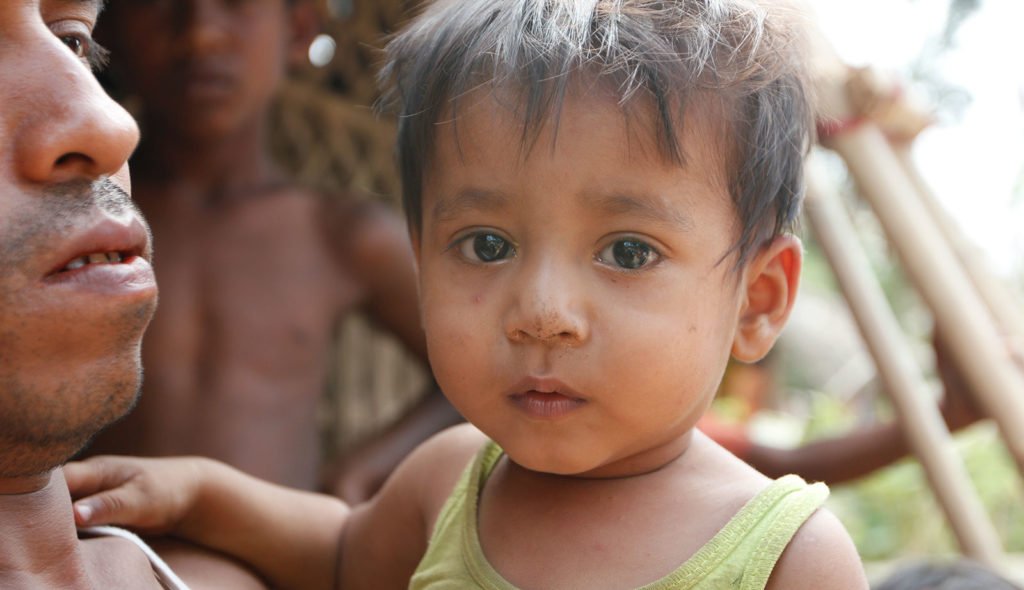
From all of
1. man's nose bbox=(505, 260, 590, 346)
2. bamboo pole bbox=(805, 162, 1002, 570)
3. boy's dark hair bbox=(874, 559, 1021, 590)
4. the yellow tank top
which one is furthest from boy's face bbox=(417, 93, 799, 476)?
bamboo pole bbox=(805, 162, 1002, 570)

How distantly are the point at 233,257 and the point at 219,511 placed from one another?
4.04ft

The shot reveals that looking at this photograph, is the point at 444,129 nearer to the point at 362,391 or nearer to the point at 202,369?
the point at 202,369

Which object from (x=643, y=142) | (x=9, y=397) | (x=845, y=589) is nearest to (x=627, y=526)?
(x=845, y=589)

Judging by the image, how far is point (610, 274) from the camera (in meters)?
1.19

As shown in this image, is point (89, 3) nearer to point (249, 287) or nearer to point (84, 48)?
point (84, 48)

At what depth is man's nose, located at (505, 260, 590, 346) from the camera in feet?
3.78

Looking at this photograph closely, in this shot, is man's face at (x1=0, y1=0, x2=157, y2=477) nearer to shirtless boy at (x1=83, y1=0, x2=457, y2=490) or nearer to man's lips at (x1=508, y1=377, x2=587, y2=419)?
man's lips at (x1=508, y1=377, x2=587, y2=419)

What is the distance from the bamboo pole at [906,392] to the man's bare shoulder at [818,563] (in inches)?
45.3

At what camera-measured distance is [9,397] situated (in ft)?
3.41

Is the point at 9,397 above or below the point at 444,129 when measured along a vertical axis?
below

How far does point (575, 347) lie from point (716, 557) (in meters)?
0.25

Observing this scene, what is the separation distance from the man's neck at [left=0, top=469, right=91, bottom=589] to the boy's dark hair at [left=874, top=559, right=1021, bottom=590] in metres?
1.23

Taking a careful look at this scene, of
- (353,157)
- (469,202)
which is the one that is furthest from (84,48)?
(353,157)

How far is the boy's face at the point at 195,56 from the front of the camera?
2.55 metres
